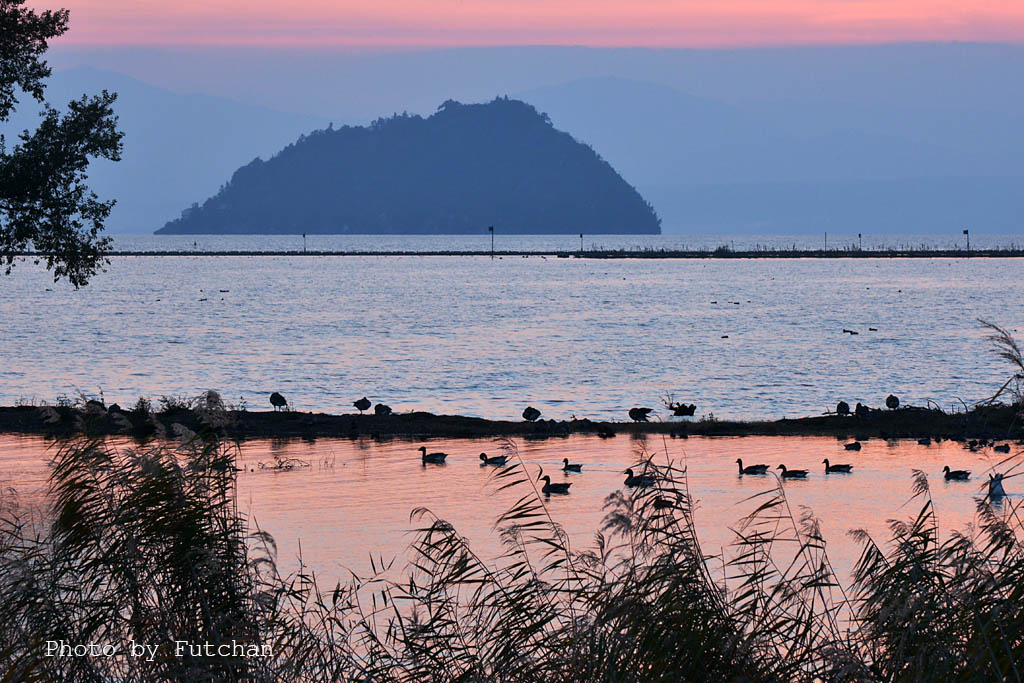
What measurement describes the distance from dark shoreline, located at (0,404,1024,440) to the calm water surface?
0.90m

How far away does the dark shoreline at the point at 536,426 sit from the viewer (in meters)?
29.7

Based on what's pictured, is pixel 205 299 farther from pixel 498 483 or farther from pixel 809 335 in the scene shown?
pixel 498 483

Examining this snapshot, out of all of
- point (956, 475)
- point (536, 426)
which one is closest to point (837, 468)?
point (956, 475)

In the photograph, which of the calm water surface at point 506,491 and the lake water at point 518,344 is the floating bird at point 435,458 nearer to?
the calm water surface at point 506,491

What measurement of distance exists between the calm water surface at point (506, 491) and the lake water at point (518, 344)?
15.5 feet

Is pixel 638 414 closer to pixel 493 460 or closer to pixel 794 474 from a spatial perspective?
pixel 493 460

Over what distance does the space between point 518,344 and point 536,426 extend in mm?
35670

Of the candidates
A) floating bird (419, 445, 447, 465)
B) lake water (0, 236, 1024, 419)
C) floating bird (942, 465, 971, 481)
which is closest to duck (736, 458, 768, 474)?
floating bird (942, 465, 971, 481)

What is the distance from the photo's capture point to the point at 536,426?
101 ft

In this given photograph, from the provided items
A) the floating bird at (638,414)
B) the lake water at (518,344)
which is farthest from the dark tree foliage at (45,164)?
the floating bird at (638,414)

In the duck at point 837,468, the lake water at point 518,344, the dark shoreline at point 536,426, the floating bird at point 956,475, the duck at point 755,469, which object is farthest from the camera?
the lake water at point 518,344

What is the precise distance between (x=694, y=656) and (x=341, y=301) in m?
102

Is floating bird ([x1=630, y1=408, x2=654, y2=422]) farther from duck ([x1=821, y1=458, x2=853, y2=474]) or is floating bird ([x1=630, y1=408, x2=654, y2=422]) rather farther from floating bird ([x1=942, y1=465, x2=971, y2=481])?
floating bird ([x1=942, y1=465, x2=971, y2=481])

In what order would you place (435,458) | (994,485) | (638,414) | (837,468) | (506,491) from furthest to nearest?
(638,414) < (435,458) < (837,468) < (506,491) < (994,485)
